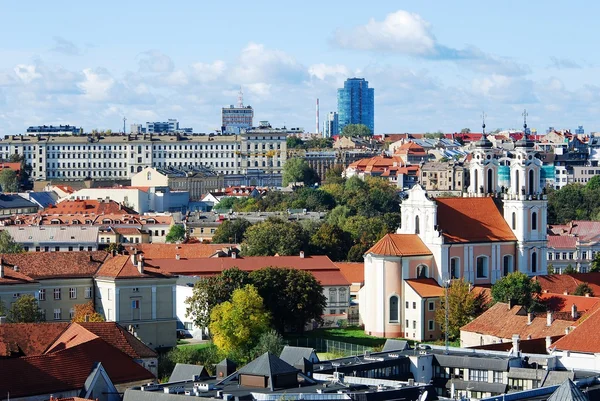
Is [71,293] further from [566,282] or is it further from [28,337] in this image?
[566,282]

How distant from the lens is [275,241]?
93062mm

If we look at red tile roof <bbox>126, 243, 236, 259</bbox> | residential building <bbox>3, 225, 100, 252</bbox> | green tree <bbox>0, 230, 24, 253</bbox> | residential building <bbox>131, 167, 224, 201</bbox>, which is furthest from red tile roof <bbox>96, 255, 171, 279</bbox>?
residential building <bbox>131, 167, 224, 201</bbox>

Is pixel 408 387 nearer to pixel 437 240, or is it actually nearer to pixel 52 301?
pixel 52 301

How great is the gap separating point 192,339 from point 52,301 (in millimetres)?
6652

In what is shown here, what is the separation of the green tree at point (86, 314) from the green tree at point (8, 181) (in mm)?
93206

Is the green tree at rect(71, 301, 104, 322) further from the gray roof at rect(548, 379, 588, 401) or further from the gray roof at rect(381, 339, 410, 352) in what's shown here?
the gray roof at rect(548, 379, 588, 401)

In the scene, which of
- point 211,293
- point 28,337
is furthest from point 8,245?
point 28,337

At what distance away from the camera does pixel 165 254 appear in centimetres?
8925

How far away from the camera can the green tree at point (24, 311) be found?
6312 cm

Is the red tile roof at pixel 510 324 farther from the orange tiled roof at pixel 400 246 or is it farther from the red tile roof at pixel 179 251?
the red tile roof at pixel 179 251

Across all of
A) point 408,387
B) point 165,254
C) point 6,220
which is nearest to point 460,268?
point 165,254

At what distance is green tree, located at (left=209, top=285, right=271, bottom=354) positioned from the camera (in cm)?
6475

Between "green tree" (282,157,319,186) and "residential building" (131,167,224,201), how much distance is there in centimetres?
683

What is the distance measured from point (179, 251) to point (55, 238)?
15.5 meters
